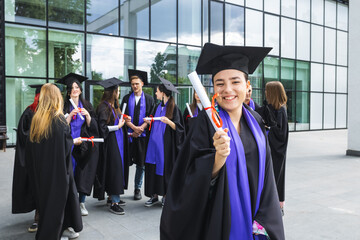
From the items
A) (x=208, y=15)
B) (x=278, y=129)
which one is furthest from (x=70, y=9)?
(x=278, y=129)

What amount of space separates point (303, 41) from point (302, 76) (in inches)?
88.3

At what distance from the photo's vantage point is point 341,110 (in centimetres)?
2156

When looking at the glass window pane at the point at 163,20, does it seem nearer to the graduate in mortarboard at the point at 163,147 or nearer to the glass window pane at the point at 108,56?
the glass window pane at the point at 108,56

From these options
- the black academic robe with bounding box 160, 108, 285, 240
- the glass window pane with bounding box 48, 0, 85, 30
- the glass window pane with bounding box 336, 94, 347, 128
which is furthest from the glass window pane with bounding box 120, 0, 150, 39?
the glass window pane with bounding box 336, 94, 347, 128

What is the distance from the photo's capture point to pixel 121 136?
489 cm

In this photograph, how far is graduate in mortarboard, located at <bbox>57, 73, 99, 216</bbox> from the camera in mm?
4312

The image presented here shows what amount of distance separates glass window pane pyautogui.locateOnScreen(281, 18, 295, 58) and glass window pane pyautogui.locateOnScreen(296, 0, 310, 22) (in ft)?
2.51

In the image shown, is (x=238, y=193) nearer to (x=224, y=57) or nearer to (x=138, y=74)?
(x=224, y=57)

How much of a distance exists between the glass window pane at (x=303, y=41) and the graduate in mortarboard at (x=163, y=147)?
16.8 meters

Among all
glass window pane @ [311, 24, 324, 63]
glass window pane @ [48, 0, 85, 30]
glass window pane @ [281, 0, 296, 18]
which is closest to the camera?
glass window pane @ [48, 0, 85, 30]

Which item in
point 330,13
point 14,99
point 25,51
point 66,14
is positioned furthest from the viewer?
point 330,13

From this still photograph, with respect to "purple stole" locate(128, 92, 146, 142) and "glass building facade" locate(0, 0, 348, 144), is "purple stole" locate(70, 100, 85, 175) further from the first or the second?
"glass building facade" locate(0, 0, 348, 144)

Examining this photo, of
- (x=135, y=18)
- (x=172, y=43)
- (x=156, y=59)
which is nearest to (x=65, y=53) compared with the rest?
(x=135, y=18)

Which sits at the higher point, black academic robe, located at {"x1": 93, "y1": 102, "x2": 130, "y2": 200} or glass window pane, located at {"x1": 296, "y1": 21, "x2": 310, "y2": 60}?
glass window pane, located at {"x1": 296, "y1": 21, "x2": 310, "y2": 60}
